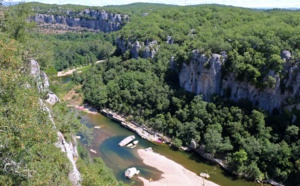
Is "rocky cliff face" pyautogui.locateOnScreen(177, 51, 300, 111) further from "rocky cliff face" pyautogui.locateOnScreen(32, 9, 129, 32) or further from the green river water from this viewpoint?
"rocky cliff face" pyautogui.locateOnScreen(32, 9, 129, 32)

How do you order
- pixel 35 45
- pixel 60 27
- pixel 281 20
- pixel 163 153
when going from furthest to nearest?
pixel 60 27 → pixel 281 20 → pixel 163 153 → pixel 35 45

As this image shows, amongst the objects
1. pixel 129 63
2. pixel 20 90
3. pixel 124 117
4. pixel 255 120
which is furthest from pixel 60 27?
pixel 20 90

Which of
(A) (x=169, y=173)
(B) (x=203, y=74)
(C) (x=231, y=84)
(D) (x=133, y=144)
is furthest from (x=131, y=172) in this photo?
(C) (x=231, y=84)

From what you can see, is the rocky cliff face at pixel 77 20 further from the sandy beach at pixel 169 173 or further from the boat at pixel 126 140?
the sandy beach at pixel 169 173

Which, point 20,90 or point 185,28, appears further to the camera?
point 185,28

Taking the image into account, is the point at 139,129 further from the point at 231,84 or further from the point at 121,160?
the point at 231,84

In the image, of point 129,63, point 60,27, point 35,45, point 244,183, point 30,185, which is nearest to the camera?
point 30,185

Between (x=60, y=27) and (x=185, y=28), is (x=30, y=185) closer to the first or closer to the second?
(x=185, y=28)
